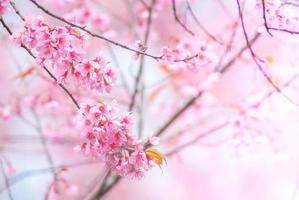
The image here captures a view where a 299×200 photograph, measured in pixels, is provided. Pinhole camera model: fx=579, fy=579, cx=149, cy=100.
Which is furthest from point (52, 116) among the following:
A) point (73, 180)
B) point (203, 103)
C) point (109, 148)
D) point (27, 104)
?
point (73, 180)

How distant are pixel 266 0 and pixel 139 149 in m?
0.84

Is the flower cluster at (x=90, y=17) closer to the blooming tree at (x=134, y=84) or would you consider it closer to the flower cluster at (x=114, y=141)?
the blooming tree at (x=134, y=84)

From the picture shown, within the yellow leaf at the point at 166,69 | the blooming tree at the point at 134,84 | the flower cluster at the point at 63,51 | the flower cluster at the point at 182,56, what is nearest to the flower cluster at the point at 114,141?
the blooming tree at the point at 134,84

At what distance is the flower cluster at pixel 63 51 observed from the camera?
2066 millimetres

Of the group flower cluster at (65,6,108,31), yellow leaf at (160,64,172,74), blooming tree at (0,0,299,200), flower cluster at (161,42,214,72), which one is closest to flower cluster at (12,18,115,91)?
blooming tree at (0,0,299,200)

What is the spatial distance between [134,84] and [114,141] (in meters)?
1.66

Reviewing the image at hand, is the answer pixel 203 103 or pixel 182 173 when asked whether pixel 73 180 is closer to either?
pixel 182 173

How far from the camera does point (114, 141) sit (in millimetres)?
2113

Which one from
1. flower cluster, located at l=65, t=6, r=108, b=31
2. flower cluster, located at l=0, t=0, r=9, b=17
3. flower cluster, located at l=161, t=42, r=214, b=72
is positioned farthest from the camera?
flower cluster, located at l=65, t=6, r=108, b=31

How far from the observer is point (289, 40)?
374 cm

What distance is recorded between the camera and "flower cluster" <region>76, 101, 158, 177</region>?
2.11m

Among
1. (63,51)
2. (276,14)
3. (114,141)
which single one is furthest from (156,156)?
(276,14)

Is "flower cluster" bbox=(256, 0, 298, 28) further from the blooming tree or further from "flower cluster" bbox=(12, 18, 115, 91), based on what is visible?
"flower cluster" bbox=(12, 18, 115, 91)

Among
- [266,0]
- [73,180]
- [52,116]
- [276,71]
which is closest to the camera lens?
[266,0]
